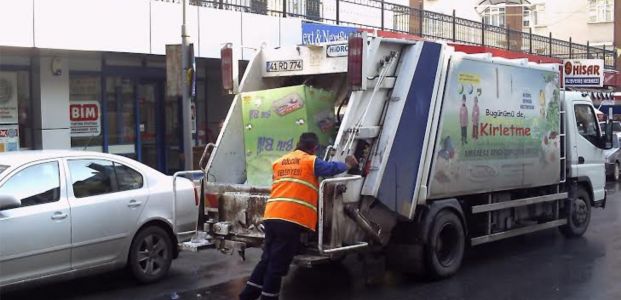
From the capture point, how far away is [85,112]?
14391 mm

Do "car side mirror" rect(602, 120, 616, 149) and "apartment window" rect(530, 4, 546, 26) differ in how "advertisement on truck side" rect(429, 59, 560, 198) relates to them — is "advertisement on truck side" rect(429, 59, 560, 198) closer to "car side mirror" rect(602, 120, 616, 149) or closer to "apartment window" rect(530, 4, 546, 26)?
"car side mirror" rect(602, 120, 616, 149)

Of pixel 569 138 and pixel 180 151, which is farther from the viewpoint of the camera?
pixel 180 151

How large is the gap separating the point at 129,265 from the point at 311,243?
2119 mm

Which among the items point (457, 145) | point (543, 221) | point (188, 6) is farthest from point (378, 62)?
point (188, 6)

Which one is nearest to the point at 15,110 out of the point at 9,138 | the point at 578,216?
the point at 9,138

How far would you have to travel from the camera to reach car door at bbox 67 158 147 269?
6.87 meters

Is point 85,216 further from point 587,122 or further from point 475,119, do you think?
point 587,122

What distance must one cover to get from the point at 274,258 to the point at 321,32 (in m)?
10.9

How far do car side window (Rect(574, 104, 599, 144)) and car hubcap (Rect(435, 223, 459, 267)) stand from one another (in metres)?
3.58

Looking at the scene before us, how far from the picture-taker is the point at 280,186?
6.38 m

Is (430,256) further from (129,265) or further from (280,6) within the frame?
(280,6)

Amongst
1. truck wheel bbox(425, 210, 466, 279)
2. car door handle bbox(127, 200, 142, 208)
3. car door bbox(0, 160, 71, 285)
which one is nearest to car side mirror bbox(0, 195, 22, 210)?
car door bbox(0, 160, 71, 285)

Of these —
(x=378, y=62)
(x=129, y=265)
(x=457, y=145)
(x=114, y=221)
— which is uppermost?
(x=378, y=62)

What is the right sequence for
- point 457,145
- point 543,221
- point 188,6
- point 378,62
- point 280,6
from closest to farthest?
point 378,62
point 457,145
point 543,221
point 188,6
point 280,6
